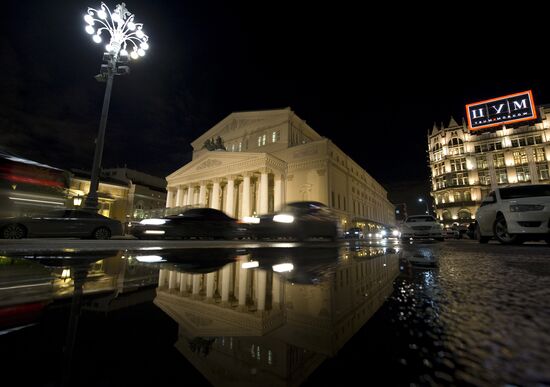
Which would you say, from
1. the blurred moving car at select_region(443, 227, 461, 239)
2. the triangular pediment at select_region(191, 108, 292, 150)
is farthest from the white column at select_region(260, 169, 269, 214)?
the blurred moving car at select_region(443, 227, 461, 239)

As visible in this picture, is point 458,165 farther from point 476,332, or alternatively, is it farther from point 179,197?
point 476,332

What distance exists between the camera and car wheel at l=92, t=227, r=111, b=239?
34.6 ft

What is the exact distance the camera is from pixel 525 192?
6711 millimetres

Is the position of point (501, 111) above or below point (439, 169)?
above

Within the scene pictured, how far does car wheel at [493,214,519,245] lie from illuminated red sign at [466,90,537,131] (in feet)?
135

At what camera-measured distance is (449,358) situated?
68cm

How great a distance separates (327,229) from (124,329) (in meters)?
10.5

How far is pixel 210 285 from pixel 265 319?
84cm

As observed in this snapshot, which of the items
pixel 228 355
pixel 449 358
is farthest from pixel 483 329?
pixel 228 355

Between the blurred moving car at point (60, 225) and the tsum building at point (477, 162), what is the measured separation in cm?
5809

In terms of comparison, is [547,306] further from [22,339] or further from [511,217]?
[511,217]

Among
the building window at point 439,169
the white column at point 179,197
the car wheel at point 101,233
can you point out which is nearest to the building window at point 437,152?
the building window at point 439,169

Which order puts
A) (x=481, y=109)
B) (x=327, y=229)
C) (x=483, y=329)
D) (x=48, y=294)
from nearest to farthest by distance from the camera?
(x=483, y=329)
(x=48, y=294)
(x=327, y=229)
(x=481, y=109)

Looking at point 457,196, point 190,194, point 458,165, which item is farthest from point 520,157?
point 190,194
